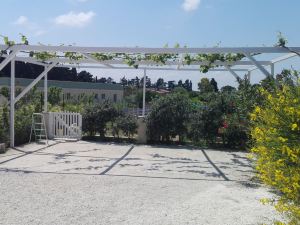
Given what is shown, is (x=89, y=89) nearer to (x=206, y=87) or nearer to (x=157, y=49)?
(x=206, y=87)

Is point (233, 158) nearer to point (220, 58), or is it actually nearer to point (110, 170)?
point (220, 58)

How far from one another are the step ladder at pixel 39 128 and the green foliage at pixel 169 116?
165 inches

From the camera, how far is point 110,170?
10055 mm

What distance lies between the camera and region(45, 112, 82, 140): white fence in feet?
57.0

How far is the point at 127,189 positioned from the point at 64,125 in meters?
10.0

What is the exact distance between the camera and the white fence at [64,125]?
57.0ft

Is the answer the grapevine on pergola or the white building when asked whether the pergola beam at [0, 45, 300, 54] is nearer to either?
the grapevine on pergola

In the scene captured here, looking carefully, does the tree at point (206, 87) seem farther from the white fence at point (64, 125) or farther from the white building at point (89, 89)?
the white building at point (89, 89)

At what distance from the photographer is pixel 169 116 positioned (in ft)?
53.6

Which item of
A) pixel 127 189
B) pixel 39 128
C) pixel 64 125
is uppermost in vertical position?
pixel 64 125

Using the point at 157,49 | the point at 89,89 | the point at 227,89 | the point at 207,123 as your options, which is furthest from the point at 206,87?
the point at 89,89

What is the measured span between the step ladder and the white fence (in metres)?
0.38

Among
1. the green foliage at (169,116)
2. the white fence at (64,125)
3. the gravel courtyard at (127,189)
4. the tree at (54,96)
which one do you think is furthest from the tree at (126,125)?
the tree at (54,96)

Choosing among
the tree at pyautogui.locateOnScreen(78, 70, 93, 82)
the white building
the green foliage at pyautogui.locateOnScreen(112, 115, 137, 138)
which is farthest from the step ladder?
the tree at pyautogui.locateOnScreen(78, 70, 93, 82)
